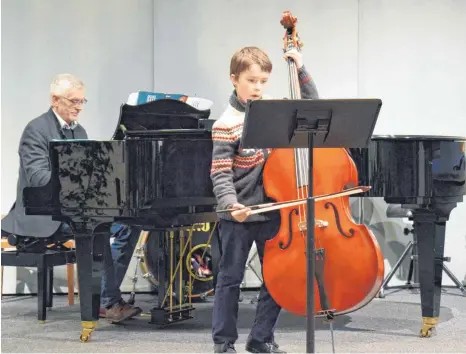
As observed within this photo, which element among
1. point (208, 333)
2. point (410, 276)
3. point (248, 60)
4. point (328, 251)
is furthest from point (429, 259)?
point (410, 276)

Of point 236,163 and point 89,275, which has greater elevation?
point 236,163

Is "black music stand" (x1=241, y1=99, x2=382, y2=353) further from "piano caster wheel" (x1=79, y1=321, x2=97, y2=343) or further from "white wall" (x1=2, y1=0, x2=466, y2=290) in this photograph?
"white wall" (x1=2, y1=0, x2=466, y2=290)

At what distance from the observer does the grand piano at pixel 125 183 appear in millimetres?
3668

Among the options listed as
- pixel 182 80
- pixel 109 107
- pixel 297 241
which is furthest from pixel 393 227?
pixel 297 241

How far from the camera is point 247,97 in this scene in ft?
10.5

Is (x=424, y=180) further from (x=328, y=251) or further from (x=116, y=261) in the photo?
(x=116, y=261)

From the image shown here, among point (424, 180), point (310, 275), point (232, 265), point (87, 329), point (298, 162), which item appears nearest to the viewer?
point (310, 275)

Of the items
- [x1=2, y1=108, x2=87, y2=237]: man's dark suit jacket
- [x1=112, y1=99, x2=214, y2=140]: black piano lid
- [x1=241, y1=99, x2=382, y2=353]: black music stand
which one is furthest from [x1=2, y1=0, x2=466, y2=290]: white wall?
[x1=241, y1=99, x2=382, y2=353]: black music stand

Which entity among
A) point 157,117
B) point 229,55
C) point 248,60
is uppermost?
point 229,55

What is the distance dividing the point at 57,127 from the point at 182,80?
1682 millimetres

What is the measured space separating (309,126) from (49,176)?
198cm

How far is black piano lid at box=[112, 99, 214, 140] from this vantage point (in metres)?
3.98

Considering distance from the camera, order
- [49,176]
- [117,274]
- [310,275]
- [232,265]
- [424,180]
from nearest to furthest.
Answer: [310,275] < [232,265] < [424,180] < [49,176] < [117,274]

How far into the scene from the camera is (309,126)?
2.68 metres
